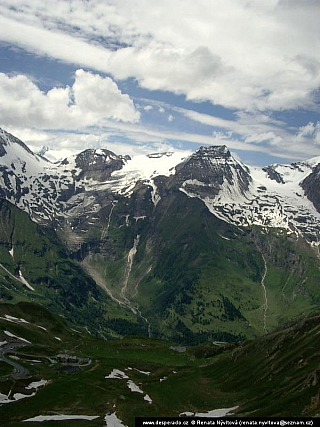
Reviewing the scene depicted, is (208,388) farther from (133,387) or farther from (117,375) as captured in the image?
(117,375)

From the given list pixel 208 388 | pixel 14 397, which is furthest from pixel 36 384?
pixel 208 388

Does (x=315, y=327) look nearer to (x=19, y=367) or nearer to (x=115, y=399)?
(x=115, y=399)

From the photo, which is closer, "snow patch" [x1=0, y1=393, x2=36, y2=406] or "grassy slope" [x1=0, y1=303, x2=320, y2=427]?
"grassy slope" [x1=0, y1=303, x2=320, y2=427]

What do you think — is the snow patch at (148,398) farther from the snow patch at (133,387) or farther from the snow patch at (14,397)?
the snow patch at (14,397)

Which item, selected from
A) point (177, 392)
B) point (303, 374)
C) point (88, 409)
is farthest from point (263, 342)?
point (88, 409)

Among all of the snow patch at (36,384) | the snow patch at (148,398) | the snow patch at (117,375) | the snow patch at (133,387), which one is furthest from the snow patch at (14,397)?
the snow patch at (117,375)

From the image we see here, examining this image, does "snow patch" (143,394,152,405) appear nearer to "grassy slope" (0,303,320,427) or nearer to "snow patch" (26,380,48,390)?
"grassy slope" (0,303,320,427)

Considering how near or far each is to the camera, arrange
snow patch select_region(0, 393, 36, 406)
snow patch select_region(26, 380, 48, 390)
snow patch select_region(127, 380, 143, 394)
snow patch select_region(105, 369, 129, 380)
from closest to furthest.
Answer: snow patch select_region(0, 393, 36, 406)
snow patch select_region(26, 380, 48, 390)
snow patch select_region(127, 380, 143, 394)
snow patch select_region(105, 369, 129, 380)

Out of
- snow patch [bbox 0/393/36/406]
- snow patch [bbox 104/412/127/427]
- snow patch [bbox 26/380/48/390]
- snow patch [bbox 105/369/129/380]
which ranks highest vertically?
snow patch [bbox 104/412/127/427]

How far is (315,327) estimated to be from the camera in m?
164

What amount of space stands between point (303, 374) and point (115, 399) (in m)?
55.5

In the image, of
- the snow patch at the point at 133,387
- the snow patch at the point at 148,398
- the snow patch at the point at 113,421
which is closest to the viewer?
the snow patch at the point at 113,421

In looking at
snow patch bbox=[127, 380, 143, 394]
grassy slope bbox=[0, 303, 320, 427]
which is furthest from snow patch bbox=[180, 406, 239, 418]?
snow patch bbox=[127, 380, 143, 394]

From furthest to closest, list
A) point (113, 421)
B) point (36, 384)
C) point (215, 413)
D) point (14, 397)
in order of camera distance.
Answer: point (36, 384), point (14, 397), point (215, 413), point (113, 421)
